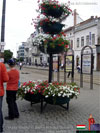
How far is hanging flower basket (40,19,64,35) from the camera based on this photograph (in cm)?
603

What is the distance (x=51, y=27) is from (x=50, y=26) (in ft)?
0.16

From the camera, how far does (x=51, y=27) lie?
605 centimetres

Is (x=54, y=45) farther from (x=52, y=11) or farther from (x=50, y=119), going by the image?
(x=50, y=119)

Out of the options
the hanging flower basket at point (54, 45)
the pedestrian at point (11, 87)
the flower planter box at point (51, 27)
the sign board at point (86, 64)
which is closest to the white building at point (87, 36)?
the sign board at point (86, 64)

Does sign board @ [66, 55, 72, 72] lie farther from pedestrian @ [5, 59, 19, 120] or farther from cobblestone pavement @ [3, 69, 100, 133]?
pedestrian @ [5, 59, 19, 120]

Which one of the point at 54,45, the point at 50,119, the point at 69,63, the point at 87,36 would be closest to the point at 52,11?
the point at 54,45

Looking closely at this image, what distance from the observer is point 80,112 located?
599 cm

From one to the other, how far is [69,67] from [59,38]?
6.99m

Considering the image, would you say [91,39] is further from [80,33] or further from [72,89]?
[72,89]

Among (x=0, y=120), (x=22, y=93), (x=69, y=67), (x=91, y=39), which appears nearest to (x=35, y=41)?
(x=22, y=93)

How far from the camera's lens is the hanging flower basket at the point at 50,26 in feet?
19.8

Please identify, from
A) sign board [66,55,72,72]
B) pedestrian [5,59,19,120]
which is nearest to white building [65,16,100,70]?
sign board [66,55,72,72]

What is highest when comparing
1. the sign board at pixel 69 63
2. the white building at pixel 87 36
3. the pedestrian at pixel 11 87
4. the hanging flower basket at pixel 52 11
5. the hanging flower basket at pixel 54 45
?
the white building at pixel 87 36

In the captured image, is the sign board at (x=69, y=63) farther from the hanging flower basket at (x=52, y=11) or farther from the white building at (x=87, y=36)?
the white building at (x=87, y=36)
